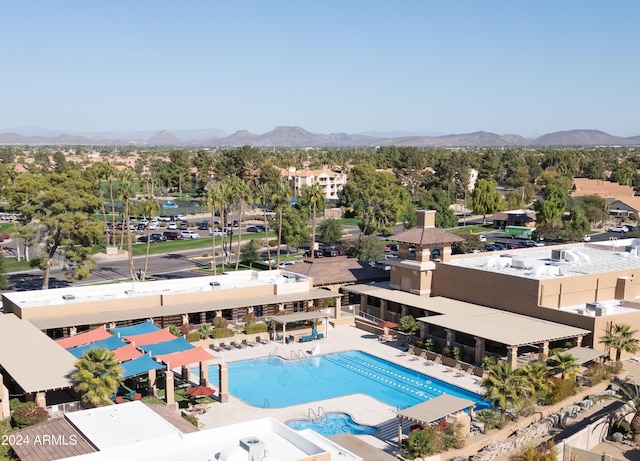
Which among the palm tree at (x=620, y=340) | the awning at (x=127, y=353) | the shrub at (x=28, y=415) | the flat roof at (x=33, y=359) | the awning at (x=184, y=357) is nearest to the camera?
the shrub at (x=28, y=415)

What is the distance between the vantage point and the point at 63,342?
1307 inches

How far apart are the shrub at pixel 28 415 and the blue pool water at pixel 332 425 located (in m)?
9.90

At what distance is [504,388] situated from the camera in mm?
27109

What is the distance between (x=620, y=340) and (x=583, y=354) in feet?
9.70

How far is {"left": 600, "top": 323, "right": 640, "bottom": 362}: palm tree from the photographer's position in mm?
35281

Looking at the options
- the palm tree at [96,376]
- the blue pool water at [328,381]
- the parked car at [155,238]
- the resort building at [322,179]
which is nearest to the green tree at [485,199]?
the resort building at [322,179]

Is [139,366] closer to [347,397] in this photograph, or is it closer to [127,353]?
[127,353]

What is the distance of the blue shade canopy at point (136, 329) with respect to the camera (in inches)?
1373

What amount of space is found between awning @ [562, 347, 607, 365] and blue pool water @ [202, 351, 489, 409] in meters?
5.55

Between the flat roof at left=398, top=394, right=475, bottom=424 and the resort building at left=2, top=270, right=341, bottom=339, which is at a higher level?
the resort building at left=2, top=270, right=341, bottom=339

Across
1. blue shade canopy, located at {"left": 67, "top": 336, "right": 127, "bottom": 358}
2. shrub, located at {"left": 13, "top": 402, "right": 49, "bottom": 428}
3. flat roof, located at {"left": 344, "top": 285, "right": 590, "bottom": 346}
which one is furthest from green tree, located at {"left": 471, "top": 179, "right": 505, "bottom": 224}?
shrub, located at {"left": 13, "top": 402, "right": 49, "bottom": 428}

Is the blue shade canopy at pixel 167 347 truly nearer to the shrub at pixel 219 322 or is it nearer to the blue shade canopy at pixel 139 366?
the blue shade canopy at pixel 139 366

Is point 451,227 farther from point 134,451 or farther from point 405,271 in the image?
point 134,451

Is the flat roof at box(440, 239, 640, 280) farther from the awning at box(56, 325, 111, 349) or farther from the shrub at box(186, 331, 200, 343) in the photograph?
the awning at box(56, 325, 111, 349)
